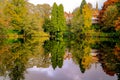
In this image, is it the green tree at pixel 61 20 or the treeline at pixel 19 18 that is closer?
the treeline at pixel 19 18

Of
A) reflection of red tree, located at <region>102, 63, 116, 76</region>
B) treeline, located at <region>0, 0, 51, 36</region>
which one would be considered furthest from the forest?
reflection of red tree, located at <region>102, 63, 116, 76</region>

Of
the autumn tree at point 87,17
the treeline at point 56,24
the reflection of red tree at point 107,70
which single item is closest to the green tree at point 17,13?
the autumn tree at point 87,17

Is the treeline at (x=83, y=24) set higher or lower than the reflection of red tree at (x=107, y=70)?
higher

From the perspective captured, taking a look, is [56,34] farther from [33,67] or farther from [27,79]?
[27,79]

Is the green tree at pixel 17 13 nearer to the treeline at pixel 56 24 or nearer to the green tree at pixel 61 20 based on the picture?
the treeline at pixel 56 24

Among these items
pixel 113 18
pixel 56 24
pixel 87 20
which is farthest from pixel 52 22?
pixel 113 18

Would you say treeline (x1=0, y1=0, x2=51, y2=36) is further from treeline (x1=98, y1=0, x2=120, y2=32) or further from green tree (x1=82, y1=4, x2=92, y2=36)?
green tree (x1=82, y1=4, x2=92, y2=36)

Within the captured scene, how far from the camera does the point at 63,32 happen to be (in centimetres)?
8738

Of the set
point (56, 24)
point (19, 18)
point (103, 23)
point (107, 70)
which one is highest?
point (19, 18)

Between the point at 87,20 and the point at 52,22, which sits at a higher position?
the point at 87,20

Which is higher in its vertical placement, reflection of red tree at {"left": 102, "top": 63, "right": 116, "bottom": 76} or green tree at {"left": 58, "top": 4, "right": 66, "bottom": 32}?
green tree at {"left": 58, "top": 4, "right": 66, "bottom": 32}

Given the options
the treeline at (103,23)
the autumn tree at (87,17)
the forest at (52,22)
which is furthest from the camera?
the autumn tree at (87,17)

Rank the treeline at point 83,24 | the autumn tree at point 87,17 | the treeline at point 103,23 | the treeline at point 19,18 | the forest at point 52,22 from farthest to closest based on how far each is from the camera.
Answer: the autumn tree at point 87,17, the treeline at point 83,24, the treeline at point 103,23, the treeline at point 19,18, the forest at point 52,22

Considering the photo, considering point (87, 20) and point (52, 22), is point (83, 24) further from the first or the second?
point (52, 22)
